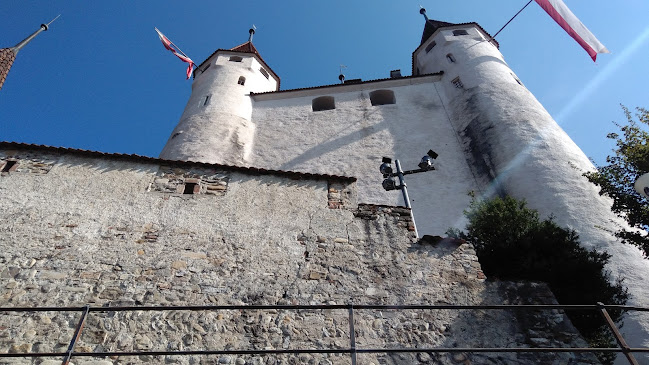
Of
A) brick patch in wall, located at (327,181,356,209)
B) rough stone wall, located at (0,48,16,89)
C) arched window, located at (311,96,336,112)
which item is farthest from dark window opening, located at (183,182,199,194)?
arched window, located at (311,96,336,112)

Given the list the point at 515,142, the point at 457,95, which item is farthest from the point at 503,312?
the point at 457,95

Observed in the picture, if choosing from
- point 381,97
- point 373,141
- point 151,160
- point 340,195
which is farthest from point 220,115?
point 340,195

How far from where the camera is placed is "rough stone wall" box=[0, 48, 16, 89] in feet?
45.4

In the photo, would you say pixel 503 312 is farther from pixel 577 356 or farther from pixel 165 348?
pixel 165 348

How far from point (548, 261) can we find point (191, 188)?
700cm

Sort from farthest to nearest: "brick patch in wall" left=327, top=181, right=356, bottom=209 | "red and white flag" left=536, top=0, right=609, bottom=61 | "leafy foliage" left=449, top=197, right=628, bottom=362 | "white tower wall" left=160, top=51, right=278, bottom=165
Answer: "white tower wall" left=160, top=51, right=278, bottom=165 < "red and white flag" left=536, top=0, right=609, bottom=61 < "brick patch in wall" left=327, top=181, right=356, bottom=209 < "leafy foliage" left=449, top=197, right=628, bottom=362

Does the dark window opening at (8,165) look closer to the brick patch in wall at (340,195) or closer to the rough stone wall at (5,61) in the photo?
the brick patch in wall at (340,195)

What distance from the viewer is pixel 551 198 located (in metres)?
11.4

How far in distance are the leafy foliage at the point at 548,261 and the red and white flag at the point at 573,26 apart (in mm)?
8855

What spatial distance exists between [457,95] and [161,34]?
1442cm

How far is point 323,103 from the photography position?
1905 centimetres

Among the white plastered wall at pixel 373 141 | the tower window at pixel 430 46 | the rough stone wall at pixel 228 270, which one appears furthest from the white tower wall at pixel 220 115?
the tower window at pixel 430 46

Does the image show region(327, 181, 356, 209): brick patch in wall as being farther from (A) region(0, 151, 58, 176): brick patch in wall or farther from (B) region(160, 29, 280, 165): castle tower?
(B) region(160, 29, 280, 165): castle tower

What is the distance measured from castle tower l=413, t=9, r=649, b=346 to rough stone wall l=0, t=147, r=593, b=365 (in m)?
4.67
